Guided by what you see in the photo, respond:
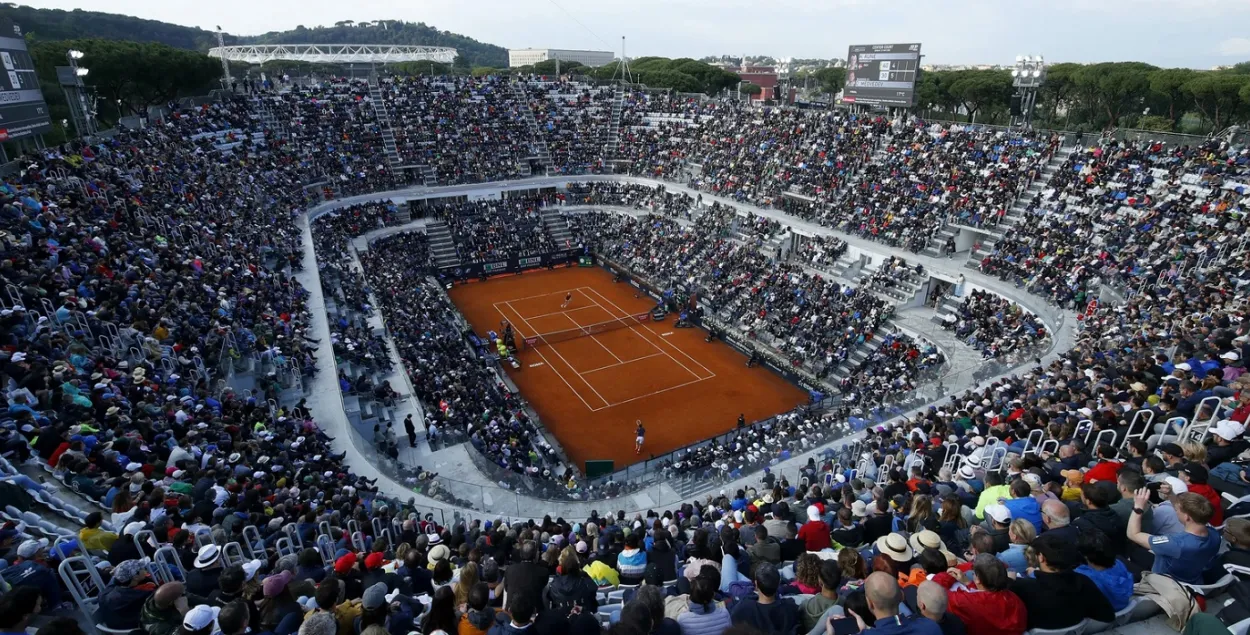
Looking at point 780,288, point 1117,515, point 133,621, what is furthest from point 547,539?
point 780,288

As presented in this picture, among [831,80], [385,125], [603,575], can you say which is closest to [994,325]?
→ [603,575]

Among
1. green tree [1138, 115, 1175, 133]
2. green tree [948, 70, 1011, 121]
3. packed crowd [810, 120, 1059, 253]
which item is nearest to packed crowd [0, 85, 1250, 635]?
packed crowd [810, 120, 1059, 253]

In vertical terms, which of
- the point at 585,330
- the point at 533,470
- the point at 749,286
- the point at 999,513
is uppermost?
the point at 999,513

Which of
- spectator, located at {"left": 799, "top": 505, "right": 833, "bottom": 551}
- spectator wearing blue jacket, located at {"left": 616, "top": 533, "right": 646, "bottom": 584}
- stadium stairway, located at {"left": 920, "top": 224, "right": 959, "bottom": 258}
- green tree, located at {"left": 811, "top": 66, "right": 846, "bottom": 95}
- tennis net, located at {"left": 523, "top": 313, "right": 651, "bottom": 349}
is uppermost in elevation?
green tree, located at {"left": 811, "top": 66, "right": 846, "bottom": 95}

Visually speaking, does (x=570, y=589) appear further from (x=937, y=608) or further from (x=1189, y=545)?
(x=1189, y=545)

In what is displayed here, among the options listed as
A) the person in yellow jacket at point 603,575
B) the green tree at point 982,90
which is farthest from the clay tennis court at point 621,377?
the green tree at point 982,90

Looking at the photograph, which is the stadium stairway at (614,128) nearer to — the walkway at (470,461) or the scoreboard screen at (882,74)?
the scoreboard screen at (882,74)

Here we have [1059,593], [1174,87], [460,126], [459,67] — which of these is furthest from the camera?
[459,67]

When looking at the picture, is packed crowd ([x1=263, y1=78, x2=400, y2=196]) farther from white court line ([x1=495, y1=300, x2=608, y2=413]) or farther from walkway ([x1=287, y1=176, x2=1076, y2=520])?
walkway ([x1=287, y1=176, x2=1076, y2=520])
